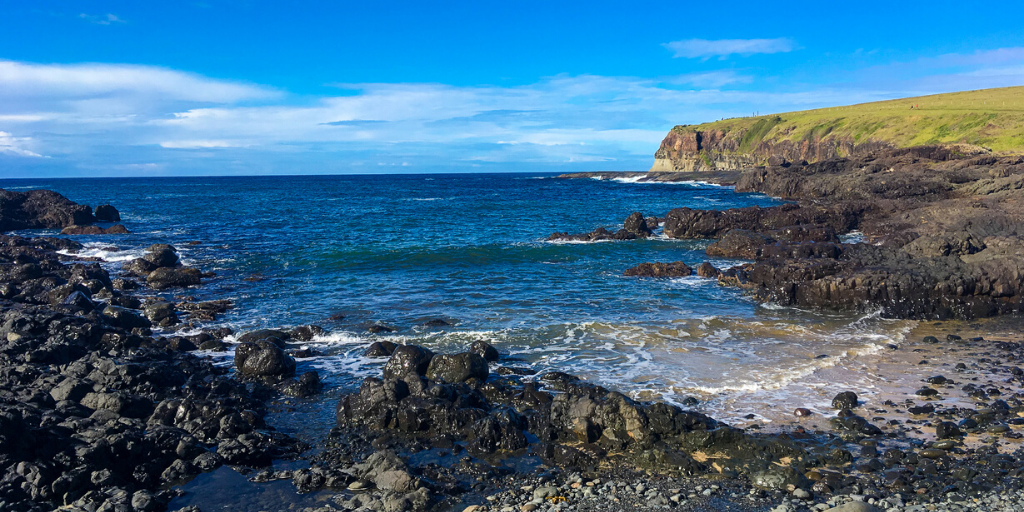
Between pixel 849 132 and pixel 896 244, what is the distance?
90.2 meters

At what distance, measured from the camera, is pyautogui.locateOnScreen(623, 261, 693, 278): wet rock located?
2862 centimetres

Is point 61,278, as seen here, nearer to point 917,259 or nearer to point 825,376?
point 825,376

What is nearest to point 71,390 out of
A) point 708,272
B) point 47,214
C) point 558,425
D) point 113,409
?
point 113,409

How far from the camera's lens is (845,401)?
1291 cm

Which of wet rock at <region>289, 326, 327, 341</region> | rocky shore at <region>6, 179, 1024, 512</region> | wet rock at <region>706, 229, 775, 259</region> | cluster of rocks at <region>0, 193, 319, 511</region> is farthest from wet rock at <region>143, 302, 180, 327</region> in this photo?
wet rock at <region>706, 229, 775, 259</region>

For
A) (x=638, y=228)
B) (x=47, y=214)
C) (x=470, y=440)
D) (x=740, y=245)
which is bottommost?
(x=470, y=440)

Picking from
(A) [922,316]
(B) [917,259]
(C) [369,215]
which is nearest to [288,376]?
(A) [922,316]

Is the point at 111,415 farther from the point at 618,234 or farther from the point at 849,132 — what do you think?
the point at 849,132

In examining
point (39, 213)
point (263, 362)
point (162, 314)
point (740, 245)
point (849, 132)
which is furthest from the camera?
point (849, 132)

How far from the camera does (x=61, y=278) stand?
25344mm

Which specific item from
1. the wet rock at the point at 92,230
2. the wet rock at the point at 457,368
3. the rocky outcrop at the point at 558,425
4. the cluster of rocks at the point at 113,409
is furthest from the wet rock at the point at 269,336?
the wet rock at the point at 92,230

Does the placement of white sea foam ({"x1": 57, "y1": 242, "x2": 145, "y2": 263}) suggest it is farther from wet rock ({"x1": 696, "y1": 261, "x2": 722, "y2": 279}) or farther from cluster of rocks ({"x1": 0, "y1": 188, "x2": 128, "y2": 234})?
wet rock ({"x1": 696, "y1": 261, "x2": 722, "y2": 279})

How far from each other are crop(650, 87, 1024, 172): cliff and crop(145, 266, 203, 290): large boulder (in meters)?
77.3

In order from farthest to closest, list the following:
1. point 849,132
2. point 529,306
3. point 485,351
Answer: point 849,132
point 529,306
point 485,351
